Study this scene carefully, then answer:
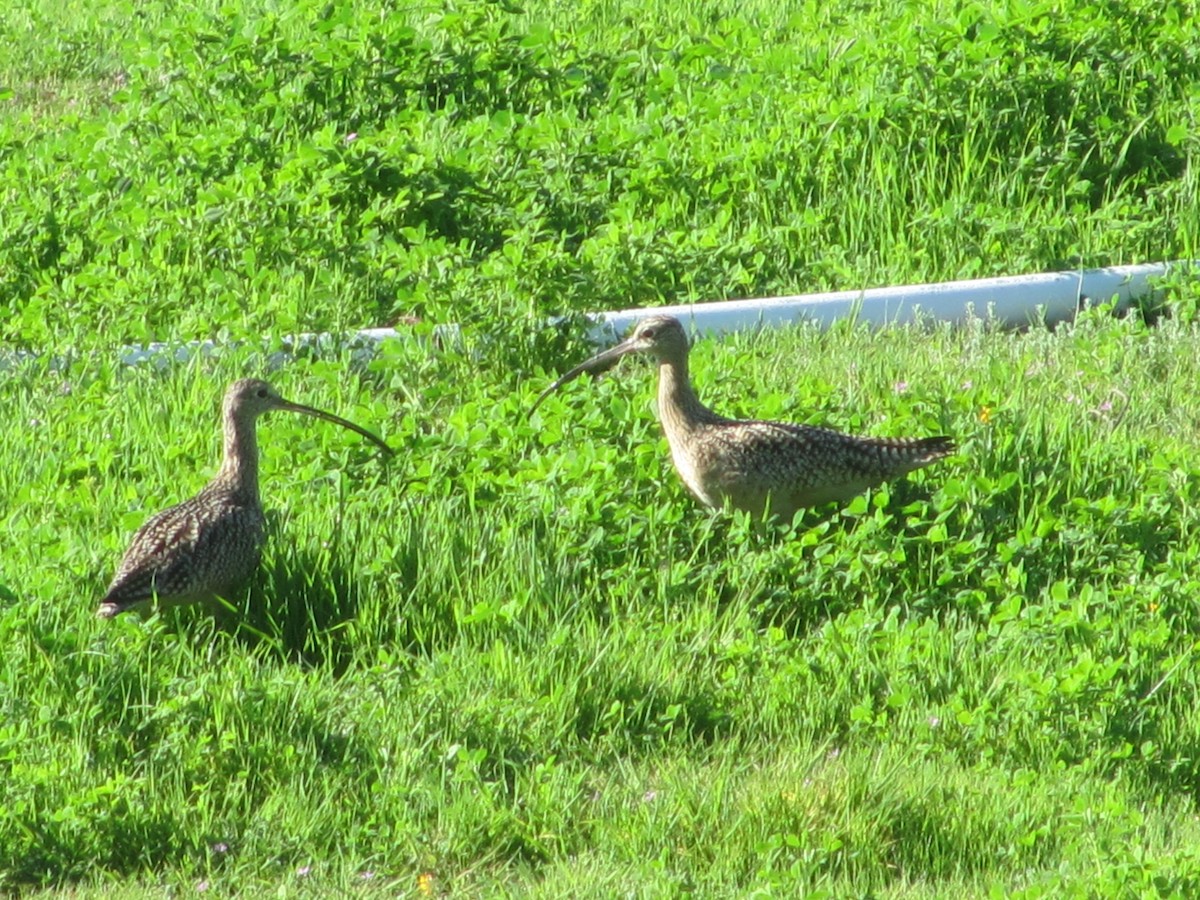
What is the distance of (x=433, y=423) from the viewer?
22.9 feet

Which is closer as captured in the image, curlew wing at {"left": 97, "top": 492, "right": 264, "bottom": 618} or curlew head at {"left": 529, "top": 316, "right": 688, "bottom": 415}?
curlew wing at {"left": 97, "top": 492, "right": 264, "bottom": 618}

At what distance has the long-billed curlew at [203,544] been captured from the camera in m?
5.61

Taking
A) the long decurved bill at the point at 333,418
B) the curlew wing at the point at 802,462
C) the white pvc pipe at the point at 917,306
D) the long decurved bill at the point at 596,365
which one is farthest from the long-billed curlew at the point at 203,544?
the curlew wing at the point at 802,462

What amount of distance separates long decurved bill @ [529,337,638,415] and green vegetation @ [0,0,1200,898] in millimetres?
81

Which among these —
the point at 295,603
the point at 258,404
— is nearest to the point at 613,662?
the point at 295,603

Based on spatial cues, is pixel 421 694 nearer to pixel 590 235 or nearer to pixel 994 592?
pixel 994 592

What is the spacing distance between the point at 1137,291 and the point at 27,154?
536 centimetres

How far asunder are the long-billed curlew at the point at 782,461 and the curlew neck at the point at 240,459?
1419 millimetres

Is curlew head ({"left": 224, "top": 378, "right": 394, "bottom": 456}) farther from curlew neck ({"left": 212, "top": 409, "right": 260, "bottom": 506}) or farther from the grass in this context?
the grass

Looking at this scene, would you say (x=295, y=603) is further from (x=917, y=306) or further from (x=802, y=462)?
(x=917, y=306)

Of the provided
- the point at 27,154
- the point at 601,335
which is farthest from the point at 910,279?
the point at 27,154

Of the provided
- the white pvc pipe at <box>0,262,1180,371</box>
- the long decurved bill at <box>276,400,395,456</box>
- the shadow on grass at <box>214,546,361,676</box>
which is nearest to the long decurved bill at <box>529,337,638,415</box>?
the white pvc pipe at <box>0,262,1180,371</box>

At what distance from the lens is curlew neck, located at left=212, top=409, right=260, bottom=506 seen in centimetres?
607

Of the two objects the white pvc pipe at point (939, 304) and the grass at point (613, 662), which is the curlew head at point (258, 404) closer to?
the grass at point (613, 662)
